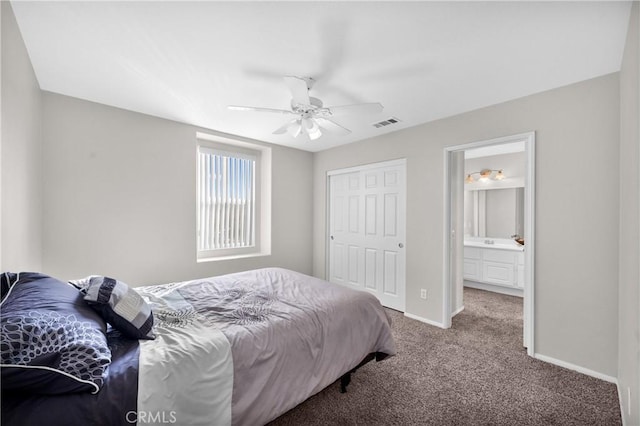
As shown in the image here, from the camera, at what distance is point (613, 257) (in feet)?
7.08

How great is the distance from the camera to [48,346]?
3.23ft

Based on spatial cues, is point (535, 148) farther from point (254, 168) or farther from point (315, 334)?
point (254, 168)

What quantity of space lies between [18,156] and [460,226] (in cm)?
435

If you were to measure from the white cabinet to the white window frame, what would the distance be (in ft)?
11.8

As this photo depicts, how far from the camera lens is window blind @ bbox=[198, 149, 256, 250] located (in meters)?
3.95

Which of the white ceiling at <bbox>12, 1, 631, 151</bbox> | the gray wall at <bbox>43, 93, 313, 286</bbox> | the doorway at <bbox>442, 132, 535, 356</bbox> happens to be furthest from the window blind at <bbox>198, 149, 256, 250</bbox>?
the doorway at <bbox>442, 132, 535, 356</bbox>

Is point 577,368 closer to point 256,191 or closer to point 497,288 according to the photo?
point 497,288

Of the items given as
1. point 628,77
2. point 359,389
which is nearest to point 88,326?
point 359,389

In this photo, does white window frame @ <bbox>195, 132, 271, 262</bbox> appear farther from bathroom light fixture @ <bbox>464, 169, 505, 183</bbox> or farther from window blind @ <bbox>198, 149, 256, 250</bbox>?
bathroom light fixture @ <bbox>464, 169, 505, 183</bbox>

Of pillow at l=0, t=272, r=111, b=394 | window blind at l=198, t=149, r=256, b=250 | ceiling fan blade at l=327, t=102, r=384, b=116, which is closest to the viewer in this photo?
pillow at l=0, t=272, r=111, b=394

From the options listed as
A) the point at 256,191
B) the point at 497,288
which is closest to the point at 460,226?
the point at 497,288

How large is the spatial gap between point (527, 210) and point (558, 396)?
152 centimetres

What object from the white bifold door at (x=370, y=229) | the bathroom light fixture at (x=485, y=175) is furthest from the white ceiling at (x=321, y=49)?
the bathroom light fixture at (x=485, y=175)

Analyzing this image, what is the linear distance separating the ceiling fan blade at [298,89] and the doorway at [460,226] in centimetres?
192
